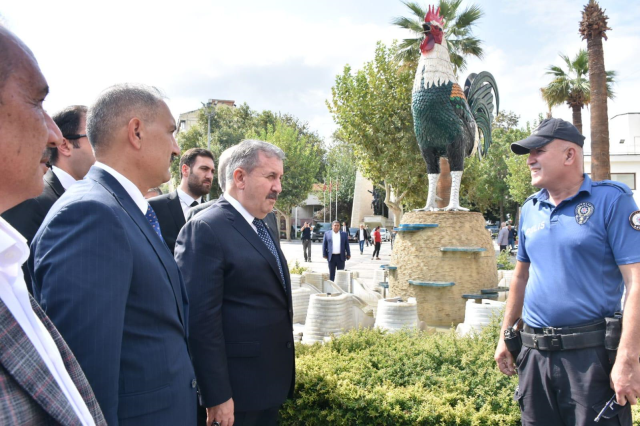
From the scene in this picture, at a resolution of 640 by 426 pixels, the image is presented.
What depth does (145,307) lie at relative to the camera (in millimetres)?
1614

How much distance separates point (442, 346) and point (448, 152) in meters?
3.70

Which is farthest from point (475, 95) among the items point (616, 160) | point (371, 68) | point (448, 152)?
point (616, 160)

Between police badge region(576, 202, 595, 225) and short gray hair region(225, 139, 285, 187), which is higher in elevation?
short gray hair region(225, 139, 285, 187)

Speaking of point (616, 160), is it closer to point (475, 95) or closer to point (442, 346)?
point (475, 95)

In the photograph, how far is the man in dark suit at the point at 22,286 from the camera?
853 millimetres

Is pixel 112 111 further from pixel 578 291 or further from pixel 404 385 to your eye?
pixel 404 385

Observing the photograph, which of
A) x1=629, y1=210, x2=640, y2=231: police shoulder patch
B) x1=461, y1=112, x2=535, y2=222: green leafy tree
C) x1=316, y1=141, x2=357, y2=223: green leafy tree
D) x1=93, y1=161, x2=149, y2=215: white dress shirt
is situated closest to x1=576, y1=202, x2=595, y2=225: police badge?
x1=629, y1=210, x2=640, y2=231: police shoulder patch

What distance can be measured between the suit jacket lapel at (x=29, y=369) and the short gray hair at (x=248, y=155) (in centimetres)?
186

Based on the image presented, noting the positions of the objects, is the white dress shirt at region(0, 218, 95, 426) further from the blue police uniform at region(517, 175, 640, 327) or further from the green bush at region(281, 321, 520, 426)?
the green bush at region(281, 321, 520, 426)

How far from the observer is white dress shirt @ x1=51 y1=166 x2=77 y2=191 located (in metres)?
2.78

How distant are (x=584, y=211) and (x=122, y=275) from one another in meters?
2.28

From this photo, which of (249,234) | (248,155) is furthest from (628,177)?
(249,234)

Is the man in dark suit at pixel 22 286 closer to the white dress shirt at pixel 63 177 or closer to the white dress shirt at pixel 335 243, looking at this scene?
the white dress shirt at pixel 63 177

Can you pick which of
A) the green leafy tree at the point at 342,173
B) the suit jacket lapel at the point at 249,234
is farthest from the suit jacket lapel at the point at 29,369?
the green leafy tree at the point at 342,173
